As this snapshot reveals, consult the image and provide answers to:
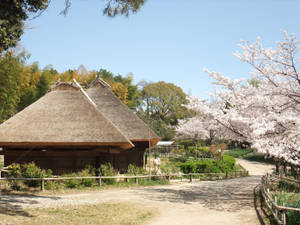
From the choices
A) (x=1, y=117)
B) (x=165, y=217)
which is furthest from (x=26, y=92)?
(x=165, y=217)

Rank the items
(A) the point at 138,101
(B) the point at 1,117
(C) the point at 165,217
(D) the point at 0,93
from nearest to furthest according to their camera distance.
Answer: (C) the point at 165,217 < (D) the point at 0,93 < (B) the point at 1,117 < (A) the point at 138,101

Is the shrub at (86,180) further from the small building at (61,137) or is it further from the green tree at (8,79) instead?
the green tree at (8,79)

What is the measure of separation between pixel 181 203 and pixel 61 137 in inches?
292

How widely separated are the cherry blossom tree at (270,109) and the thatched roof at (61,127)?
6.26 metres

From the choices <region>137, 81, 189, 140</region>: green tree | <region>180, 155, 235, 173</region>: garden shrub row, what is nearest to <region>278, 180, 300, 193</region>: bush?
<region>180, 155, 235, 173</region>: garden shrub row

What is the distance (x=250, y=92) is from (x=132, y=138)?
397 inches

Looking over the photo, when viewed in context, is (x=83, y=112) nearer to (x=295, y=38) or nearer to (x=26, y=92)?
(x=295, y=38)

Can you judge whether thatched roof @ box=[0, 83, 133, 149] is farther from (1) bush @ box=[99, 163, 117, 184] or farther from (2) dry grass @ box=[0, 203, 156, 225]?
(2) dry grass @ box=[0, 203, 156, 225]

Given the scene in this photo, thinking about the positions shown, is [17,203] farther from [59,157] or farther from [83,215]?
[59,157]

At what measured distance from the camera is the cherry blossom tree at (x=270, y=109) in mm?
10792

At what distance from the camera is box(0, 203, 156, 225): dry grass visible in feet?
30.8

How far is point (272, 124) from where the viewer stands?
1070 centimetres

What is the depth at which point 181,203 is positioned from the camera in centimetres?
1270

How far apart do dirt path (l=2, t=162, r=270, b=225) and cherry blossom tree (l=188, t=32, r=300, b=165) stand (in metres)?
2.49
